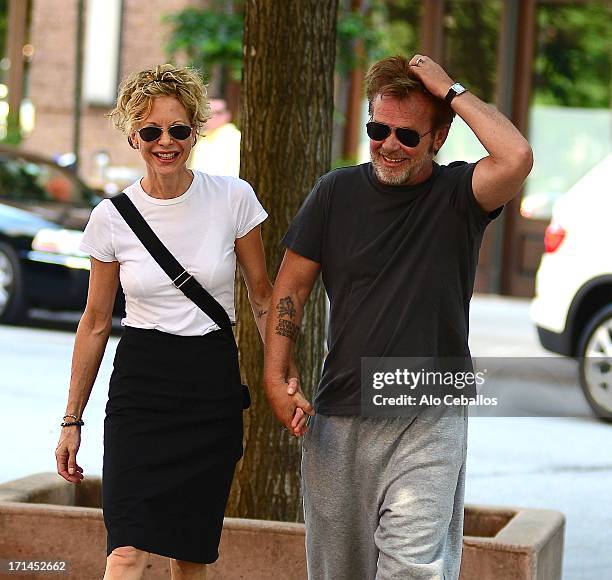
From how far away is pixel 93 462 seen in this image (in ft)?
27.3

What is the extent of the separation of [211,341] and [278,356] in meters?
0.21

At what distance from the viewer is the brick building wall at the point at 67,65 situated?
2145 cm

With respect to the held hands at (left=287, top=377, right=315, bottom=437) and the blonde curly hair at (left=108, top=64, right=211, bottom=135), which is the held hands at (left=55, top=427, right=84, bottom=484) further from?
the blonde curly hair at (left=108, top=64, right=211, bottom=135)

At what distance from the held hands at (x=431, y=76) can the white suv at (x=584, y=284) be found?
6.92 metres

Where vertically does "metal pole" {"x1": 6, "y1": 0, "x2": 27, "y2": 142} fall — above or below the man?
above

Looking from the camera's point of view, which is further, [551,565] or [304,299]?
[551,565]

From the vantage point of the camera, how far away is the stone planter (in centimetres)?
507

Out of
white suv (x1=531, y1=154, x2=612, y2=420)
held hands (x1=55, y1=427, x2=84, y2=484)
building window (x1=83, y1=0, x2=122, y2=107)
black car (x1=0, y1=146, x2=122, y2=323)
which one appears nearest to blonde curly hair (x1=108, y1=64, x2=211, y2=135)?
held hands (x1=55, y1=427, x2=84, y2=484)

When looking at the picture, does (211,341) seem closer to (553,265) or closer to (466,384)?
(466,384)

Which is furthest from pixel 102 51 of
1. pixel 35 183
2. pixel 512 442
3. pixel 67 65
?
pixel 512 442

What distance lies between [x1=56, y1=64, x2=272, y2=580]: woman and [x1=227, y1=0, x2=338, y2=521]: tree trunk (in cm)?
119

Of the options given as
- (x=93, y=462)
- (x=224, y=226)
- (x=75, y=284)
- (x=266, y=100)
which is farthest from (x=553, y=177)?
(x=224, y=226)

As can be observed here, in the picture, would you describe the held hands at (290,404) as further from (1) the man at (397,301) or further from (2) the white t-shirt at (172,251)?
(2) the white t-shirt at (172,251)

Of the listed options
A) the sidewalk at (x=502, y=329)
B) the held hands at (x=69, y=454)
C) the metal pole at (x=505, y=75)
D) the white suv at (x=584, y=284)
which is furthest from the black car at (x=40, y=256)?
the held hands at (x=69, y=454)
